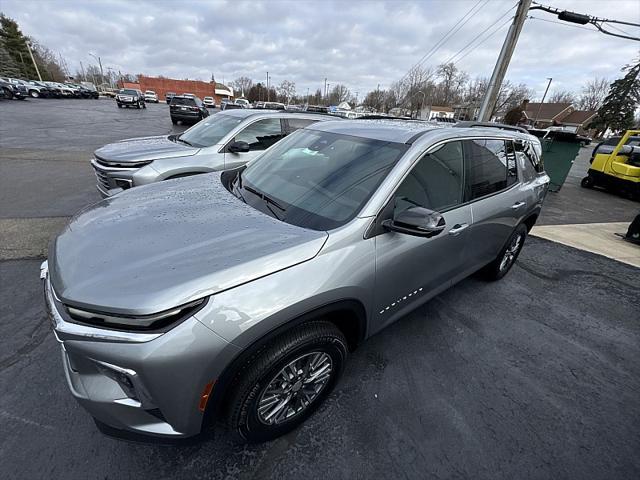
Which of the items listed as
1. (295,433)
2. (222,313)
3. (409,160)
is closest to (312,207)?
(409,160)

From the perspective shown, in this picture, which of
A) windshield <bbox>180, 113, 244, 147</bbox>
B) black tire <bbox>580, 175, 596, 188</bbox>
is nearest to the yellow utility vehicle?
black tire <bbox>580, 175, 596, 188</bbox>

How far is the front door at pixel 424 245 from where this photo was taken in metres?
1.99

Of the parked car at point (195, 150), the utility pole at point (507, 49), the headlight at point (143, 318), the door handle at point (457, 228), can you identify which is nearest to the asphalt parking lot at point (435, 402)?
the headlight at point (143, 318)

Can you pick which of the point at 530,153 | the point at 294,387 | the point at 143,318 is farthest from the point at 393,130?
the point at 530,153

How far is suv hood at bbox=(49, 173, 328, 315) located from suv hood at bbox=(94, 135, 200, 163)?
7.76ft

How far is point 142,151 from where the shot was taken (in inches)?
172

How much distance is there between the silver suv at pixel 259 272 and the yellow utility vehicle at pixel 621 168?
1144 cm

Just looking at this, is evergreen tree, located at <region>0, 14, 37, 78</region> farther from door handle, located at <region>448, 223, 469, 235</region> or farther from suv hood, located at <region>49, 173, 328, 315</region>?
door handle, located at <region>448, 223, 469, 235</region>

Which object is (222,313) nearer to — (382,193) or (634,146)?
(382,193)

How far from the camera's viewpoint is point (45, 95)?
116 ft

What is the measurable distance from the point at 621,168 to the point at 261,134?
40.6 feet

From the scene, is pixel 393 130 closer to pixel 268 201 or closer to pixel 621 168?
pixel 268 201

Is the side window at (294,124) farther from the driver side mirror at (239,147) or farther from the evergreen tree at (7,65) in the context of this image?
the evergreen tree at (7,65)

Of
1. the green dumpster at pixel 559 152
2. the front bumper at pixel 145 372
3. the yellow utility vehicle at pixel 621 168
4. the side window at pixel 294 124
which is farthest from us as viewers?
the yellow utility vehicle at pixel 621 168
